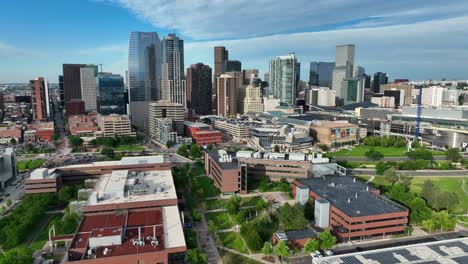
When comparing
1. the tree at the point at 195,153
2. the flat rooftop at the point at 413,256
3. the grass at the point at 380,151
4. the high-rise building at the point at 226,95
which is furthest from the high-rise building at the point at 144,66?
the flat rooftop at the point at 413,256

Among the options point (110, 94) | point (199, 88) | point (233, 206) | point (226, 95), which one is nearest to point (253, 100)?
point (226, 95)

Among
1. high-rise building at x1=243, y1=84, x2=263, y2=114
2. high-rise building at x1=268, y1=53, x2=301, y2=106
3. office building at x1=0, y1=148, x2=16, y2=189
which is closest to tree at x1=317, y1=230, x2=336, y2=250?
office building at x1=0, y1=148, x2=16, y2=189

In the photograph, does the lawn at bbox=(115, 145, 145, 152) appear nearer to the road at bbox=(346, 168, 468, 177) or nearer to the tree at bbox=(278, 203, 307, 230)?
the road at bbox=(346, 168, 468, 177)

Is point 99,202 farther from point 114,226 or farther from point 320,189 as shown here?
point 320,189

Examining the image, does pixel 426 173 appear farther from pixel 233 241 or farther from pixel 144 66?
pixel 144 66

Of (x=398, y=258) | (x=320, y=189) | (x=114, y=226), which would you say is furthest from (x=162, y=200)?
(x=398, y=258)
